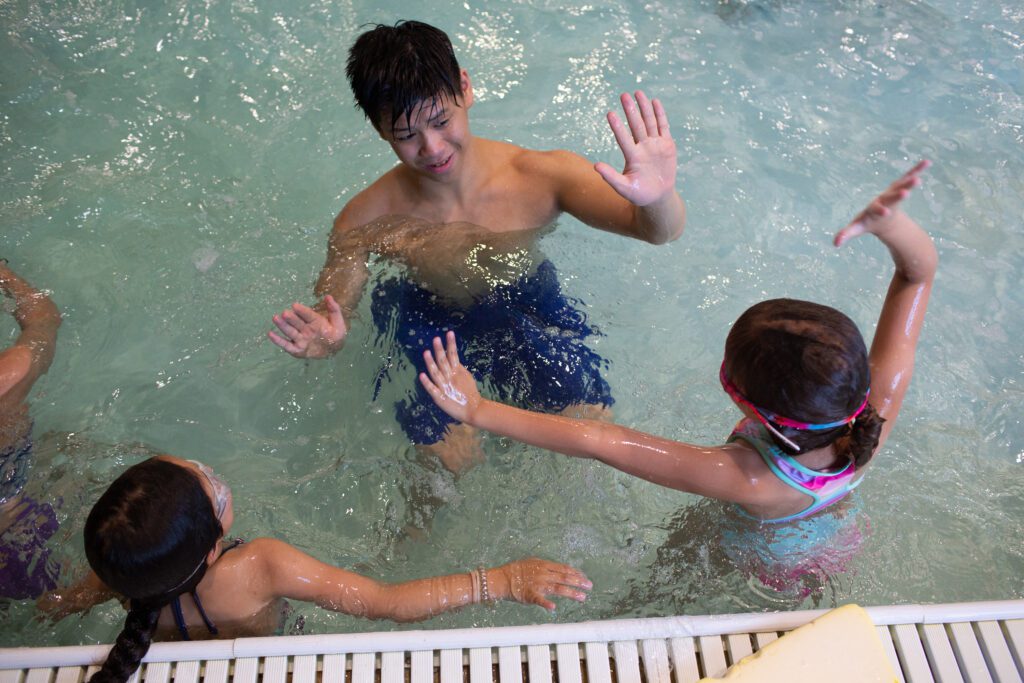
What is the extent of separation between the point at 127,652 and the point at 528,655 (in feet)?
2.52

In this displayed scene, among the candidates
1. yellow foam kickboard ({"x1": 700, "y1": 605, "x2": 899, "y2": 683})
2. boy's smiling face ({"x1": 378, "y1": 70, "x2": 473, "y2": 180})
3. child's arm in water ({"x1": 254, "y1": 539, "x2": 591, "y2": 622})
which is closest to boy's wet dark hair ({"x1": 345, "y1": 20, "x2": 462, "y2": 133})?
boy's smiling face ({"x1": 378, "y1": 70, "x2": 473, "y2": 180})

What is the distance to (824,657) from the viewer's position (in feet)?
4.96

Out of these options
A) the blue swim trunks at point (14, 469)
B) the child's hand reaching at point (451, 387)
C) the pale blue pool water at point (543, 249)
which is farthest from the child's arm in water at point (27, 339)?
the child's hand reaching at point (451, 387)

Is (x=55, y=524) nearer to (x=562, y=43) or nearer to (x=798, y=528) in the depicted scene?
(x=798, y=528)

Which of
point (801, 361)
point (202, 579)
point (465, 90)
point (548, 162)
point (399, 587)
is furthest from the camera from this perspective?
point (548, 162)

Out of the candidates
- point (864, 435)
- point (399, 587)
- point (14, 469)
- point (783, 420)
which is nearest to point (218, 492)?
point (399, 587)

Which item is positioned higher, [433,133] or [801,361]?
[433,133]

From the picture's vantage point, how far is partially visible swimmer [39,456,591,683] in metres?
1.53

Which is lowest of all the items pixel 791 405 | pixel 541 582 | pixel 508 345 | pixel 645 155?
pixel 541 582

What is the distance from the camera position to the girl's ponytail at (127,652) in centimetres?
151

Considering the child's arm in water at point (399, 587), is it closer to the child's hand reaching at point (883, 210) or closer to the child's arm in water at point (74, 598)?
the child's arm in water at point (74, 598)

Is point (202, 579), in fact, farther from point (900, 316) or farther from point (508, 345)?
point (900, 316)

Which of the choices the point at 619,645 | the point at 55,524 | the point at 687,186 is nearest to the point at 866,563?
the point at 619,645

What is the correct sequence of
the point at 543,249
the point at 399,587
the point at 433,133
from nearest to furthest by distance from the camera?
the point at 399,587 → the point at 433,133 → the point at 543,249
